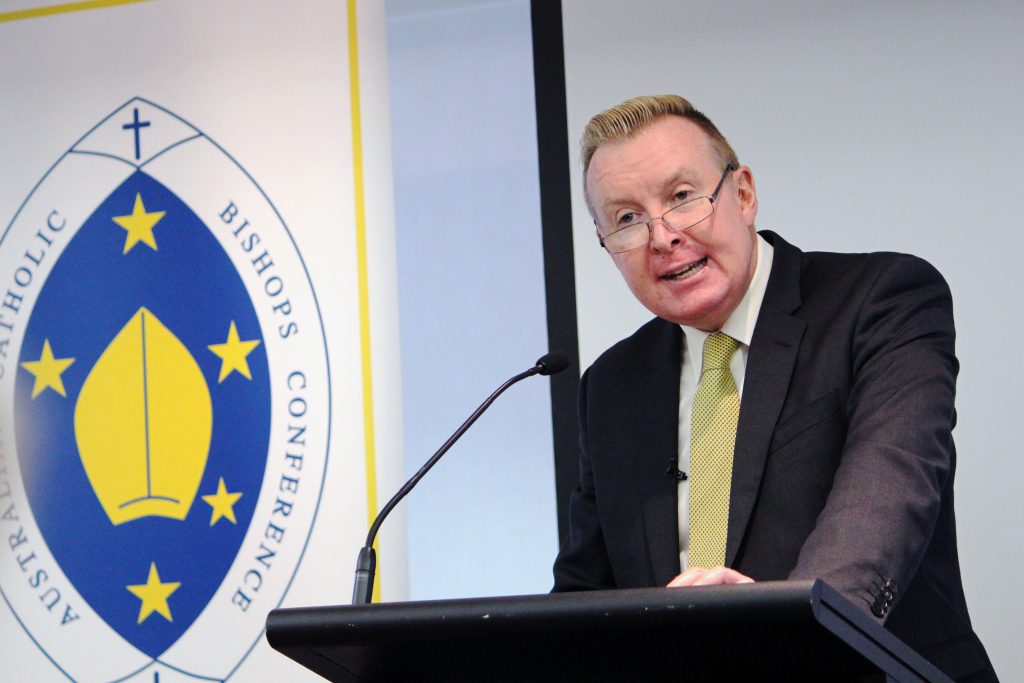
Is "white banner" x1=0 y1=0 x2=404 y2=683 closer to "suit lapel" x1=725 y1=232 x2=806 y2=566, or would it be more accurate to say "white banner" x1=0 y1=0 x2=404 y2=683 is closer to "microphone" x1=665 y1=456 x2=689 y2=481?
"microphone" x1=665 y1=456 x2=689 y2=481

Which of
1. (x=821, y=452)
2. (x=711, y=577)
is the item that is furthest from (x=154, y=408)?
(x=711, y=577)

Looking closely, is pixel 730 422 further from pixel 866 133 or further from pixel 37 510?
pixel 37 510

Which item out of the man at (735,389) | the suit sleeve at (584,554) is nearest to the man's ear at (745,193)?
the man at (735,389)

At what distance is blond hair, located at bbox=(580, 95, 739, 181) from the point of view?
227 centimetres

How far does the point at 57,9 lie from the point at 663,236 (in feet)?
7.93

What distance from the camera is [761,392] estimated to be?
2053 mm

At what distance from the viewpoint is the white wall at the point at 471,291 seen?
3.43 metres

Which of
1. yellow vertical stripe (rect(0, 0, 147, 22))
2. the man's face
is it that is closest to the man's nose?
the man's face

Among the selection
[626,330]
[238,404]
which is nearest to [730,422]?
[626,330]

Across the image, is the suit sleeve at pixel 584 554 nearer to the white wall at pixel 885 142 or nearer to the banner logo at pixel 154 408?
the white wall at pixel 885 142

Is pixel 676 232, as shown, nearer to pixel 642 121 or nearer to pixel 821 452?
pixel 642 121

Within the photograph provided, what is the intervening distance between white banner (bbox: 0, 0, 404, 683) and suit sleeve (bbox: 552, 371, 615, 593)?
0.98 meters

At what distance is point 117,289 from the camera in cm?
349

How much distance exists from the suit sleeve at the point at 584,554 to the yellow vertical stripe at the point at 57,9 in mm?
2259
